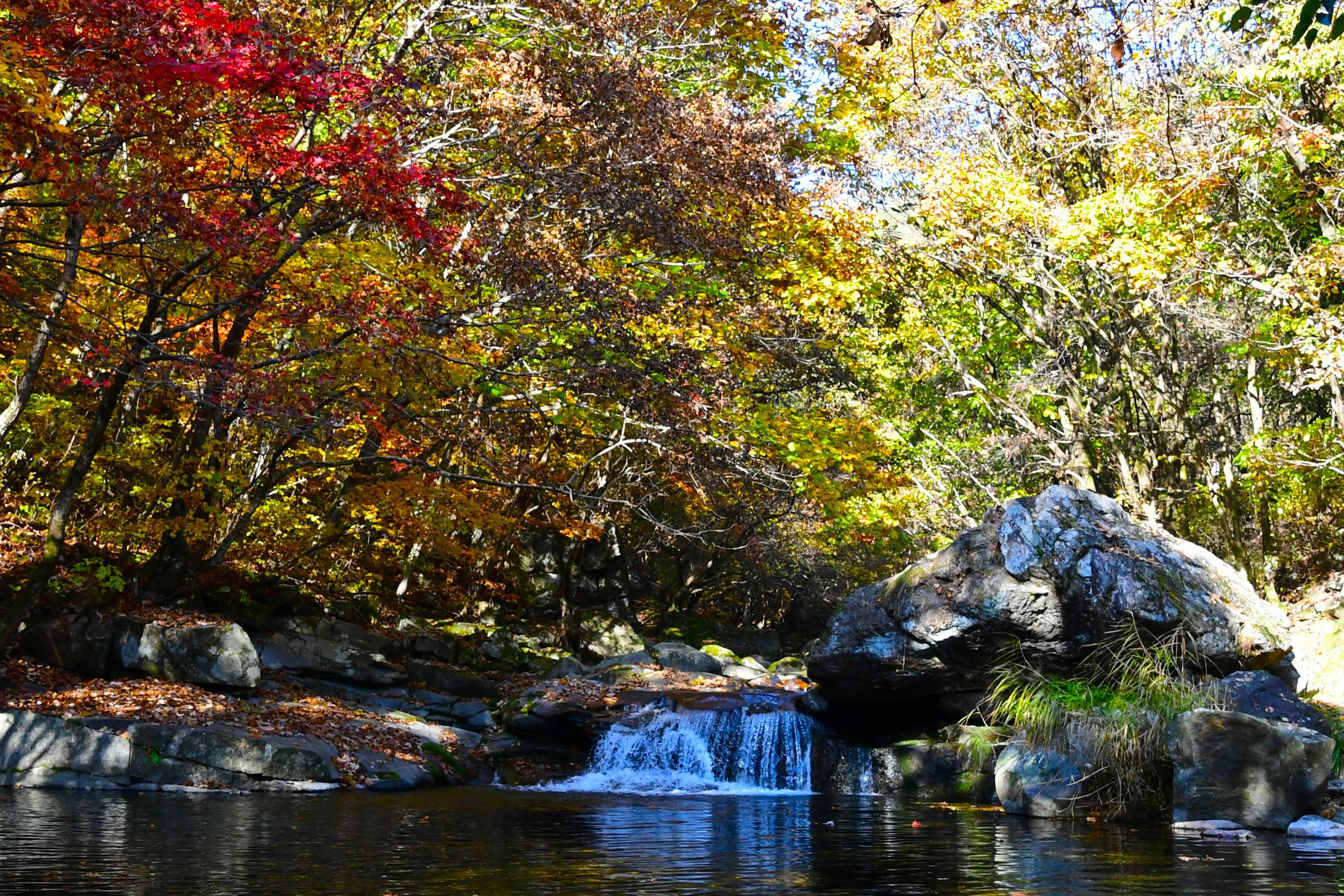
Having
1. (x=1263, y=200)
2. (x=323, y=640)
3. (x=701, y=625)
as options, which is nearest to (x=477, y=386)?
(x=323, y=640)

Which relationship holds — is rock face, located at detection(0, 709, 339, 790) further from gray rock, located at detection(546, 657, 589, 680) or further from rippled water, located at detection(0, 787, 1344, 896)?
gray rock, located at detection(546, 657, 589, 680)

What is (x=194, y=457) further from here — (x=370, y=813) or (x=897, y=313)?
(x=897, y=313)

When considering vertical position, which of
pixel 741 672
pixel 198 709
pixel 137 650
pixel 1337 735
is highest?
pixel 137 650

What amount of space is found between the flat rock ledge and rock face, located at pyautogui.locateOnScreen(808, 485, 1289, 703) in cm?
607

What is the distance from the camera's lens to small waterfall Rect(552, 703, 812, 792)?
1416cm

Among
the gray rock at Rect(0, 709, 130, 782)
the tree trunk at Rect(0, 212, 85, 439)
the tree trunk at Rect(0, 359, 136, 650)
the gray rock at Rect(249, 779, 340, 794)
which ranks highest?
the tree trunk at Rect(0, 212, 85, 439)

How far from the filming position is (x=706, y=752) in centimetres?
1462

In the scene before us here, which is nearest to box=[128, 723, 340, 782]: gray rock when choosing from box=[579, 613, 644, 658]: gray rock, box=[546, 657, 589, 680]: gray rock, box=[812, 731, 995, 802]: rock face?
box=[812, 731, 995, 802]: rock face

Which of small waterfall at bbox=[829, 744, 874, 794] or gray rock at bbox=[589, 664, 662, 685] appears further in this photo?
gray rock at bbox=[589, 664, 662, 685]

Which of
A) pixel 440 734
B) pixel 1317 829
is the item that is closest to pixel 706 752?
pixel 440 734

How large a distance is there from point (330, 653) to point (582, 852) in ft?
35.3

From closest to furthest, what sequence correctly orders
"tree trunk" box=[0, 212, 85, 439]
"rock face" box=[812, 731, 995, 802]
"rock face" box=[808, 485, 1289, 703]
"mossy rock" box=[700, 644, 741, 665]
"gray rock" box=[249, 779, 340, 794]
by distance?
"tree trunk" box=[0, 212, 85, 439]
"gray rock" box=[249, 779, 340, 794]
"rock face" box=[808, 485, 1289, 703]
"rock face" box=[812, 731, 995, 802]
"mossy rock" box=[700, 644, 741, 665]

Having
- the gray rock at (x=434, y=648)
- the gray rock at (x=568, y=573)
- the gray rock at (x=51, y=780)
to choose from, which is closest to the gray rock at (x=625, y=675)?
the gray rock at (x=434, y=648)

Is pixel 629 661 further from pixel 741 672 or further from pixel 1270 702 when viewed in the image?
pixel 1270 702
